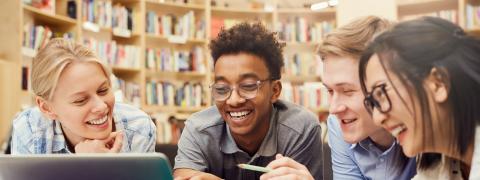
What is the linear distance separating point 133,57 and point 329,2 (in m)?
2.54

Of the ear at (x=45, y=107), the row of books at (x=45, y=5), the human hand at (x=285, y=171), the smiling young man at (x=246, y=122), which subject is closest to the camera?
the human hand at (x=285, y=171)

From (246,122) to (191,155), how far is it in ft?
0.81

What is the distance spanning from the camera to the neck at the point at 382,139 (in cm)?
153

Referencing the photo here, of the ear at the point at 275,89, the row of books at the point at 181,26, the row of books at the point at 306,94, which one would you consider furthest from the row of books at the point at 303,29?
the ear at the point at 275,89

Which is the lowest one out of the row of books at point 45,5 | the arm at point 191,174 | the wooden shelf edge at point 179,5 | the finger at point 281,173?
the arm at point 191,174

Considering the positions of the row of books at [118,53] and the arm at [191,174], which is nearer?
the arm at [191,174]

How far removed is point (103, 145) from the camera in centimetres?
163

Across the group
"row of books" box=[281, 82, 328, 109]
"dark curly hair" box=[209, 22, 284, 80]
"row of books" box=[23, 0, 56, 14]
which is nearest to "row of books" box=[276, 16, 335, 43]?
"row of books" box=[281, 82, 328, 109]

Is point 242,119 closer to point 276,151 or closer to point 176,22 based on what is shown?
point 276,151

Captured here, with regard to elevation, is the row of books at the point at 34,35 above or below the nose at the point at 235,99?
above

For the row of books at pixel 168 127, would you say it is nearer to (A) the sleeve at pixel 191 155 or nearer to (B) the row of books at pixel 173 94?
(B) the row of books at pixel 173 94

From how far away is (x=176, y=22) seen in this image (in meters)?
6.18

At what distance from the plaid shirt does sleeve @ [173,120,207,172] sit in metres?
0.11

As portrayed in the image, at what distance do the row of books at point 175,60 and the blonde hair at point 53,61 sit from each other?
415cm
